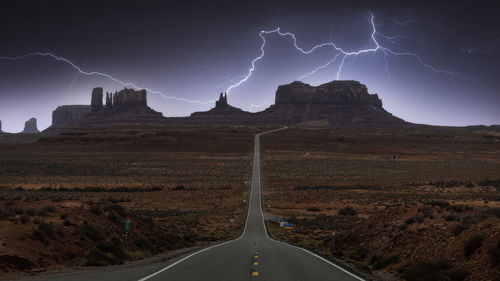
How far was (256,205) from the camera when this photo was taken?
4494 cm

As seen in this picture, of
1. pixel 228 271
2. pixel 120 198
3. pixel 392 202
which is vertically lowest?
pixel 120 198

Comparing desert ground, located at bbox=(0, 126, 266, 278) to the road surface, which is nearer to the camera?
the road surface

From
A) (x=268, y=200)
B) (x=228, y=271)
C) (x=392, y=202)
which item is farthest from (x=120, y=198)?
(x=228, y=271)

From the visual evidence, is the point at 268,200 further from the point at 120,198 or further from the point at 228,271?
the point at 228,271

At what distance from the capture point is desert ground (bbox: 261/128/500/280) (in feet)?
31.7

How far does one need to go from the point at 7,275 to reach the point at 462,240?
12.1 metres

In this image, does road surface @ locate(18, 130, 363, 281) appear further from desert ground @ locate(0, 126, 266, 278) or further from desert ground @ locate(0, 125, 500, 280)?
desert ground @ locate(0, 126, 266, 278)

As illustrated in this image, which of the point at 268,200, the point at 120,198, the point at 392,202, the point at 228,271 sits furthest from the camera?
the point at 268,200

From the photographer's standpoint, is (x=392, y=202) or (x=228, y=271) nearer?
(x=228, y=271)

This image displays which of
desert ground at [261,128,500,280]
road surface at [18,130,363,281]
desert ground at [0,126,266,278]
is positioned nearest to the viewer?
road surface at [18,130,363,281]

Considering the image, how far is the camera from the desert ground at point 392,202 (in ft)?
31.7

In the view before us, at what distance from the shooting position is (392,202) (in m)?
41.1

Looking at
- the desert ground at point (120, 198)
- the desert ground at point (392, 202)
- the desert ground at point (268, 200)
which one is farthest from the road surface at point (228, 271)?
the desert ground at point (120, 198)

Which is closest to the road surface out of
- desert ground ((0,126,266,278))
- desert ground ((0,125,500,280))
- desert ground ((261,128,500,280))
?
desert ground ((0,125,500,280))
